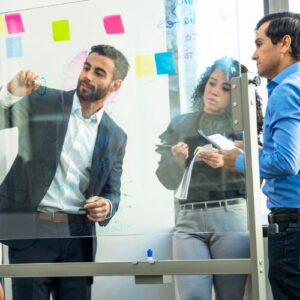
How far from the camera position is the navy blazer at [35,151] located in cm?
198

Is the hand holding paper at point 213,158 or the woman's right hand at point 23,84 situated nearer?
the hand holding paper at point 213,158

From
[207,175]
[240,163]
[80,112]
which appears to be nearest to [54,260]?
[80,112]

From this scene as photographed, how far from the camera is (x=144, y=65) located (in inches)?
76.4

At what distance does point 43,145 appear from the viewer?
80.7 inches

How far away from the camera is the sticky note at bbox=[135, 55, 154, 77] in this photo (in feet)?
6.32

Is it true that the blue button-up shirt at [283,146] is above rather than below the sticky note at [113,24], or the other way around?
below

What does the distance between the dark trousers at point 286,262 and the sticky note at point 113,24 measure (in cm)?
81

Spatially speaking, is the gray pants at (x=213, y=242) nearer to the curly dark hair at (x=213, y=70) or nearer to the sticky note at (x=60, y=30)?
the curly dark hair at (x=213, y=70)

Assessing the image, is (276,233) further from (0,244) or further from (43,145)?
(0,244)

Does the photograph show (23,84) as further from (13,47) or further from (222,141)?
(222,141)

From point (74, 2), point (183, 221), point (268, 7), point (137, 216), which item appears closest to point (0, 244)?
point (137, 216)

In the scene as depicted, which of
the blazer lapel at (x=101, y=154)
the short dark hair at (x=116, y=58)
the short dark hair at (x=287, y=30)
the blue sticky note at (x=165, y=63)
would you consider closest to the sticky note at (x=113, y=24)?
the short dark hair at (x=116, y=58)

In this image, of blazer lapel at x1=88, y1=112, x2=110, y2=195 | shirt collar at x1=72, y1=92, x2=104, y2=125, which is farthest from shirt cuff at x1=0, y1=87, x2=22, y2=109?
blazer lapel at x1=88, y1=112, x2=110, y2=195

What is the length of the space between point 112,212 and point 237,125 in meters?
0.49
